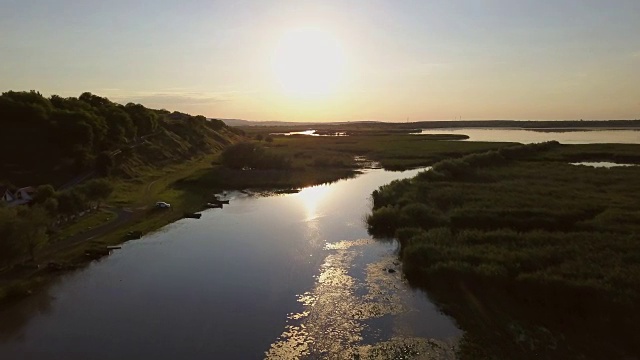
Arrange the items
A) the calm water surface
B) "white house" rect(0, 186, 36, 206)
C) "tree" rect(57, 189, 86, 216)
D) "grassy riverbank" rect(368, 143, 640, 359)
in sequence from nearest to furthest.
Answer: "grassy riverbank" rect(368, 143, 640, 359), the calm water surface, "tree" rect(57, 189, 86, 216), "white house" rect(0, 186, 36, 206)

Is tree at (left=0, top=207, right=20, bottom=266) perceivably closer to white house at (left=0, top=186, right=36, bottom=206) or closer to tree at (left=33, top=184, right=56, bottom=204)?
tree at (left=33, top=184, right=56, bottom=204)

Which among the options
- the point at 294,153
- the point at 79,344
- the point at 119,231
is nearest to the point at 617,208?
the point at 79,344

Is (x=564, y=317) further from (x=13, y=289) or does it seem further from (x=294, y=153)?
(x=294, y=153)

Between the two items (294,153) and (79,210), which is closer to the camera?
(79,210)

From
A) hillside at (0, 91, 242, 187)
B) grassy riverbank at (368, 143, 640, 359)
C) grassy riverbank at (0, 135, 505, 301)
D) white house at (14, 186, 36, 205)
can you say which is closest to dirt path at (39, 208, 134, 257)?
grassy riverbank at (0, 135, 505, 301)

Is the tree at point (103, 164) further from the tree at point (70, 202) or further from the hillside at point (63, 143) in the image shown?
the tree at point (70, 202)

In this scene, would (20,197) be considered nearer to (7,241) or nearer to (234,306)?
(7,241)

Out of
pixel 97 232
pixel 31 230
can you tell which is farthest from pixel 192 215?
pixel 31 230
